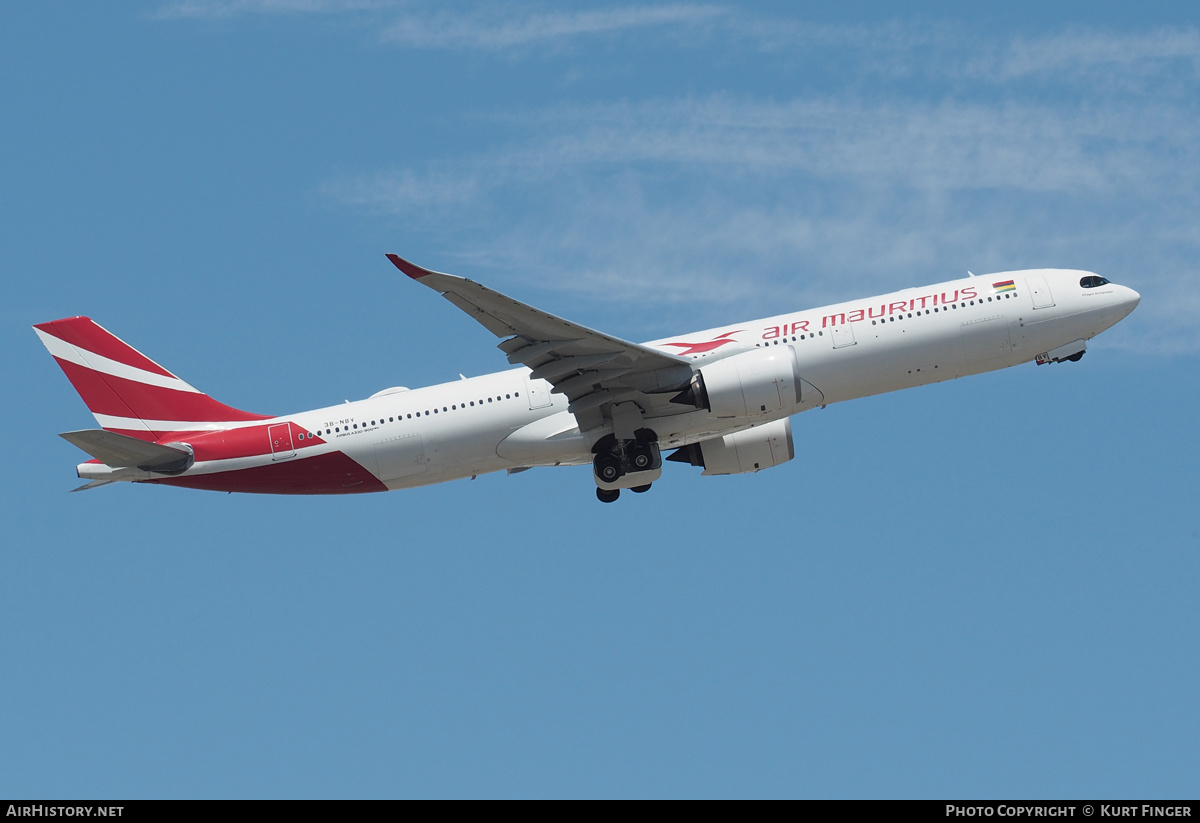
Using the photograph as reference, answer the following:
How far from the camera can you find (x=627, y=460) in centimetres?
3878

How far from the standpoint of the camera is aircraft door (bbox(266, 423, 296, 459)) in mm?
38812

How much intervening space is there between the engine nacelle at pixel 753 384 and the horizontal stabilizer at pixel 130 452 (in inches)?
590

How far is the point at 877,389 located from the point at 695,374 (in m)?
5.17

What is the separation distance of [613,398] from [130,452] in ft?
44.5

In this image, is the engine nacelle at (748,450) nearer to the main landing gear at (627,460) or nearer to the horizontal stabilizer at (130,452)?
the main landing gear at (627,460)

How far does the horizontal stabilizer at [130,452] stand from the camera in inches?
1444

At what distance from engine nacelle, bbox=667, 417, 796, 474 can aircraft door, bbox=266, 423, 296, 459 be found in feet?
39.8

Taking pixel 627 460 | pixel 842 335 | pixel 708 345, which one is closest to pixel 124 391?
pixel 627 460

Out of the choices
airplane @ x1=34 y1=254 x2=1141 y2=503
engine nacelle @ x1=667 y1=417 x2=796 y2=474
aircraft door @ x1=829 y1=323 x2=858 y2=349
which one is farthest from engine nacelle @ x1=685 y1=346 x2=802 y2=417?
engine nacelle @ x1=667 y1=417 x2=796 y2=474

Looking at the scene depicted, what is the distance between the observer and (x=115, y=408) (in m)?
40.4

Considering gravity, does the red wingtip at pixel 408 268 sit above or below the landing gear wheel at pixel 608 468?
above

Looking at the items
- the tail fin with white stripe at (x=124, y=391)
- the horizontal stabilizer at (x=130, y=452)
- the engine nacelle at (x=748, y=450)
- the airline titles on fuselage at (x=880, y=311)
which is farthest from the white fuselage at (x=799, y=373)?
the engine nacelle at (x=748, y=450)

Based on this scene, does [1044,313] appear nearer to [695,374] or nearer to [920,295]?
[920,295]

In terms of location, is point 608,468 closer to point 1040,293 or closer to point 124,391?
point 1040,293
